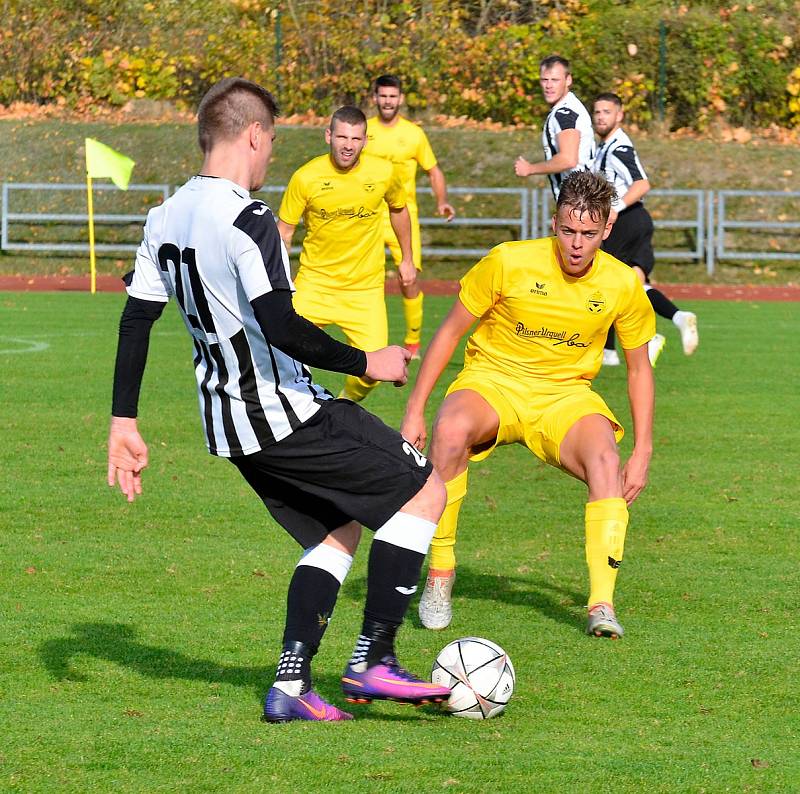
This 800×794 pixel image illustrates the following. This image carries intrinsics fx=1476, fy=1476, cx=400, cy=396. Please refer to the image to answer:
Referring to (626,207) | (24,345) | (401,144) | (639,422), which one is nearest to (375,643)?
(639,422)

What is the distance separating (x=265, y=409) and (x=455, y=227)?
21.1 metres

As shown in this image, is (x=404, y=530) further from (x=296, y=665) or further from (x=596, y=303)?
(x=596, y=303)

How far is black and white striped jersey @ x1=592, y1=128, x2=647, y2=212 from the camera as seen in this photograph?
40.6 ft

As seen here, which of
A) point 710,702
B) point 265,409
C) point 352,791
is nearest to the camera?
point 352,791

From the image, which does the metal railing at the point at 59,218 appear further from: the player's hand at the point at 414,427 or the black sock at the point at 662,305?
the player's hand at the point at 414,427

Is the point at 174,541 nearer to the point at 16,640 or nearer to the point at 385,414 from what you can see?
the point at 16,640

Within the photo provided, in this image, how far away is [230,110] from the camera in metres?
4.17

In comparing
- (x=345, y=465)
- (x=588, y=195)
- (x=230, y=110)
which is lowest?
(x=345, y=465)

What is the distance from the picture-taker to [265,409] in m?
4.23

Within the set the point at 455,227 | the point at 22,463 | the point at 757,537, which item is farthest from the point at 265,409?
the point at 455,227

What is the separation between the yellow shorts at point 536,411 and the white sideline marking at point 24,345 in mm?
9086

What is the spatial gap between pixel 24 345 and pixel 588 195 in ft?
33.2

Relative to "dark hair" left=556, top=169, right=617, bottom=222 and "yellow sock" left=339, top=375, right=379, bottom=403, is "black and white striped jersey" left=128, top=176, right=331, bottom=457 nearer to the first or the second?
"dark hair" left=556, top=169, right=617, bottom=222

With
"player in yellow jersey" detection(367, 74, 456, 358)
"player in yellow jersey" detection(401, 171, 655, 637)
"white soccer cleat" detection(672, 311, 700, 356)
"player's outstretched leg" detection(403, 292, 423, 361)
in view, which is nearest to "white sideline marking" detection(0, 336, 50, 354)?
"player in yellow jersey" detection(367, 74, 456, 358)
